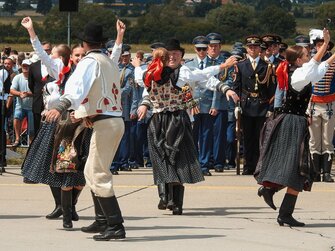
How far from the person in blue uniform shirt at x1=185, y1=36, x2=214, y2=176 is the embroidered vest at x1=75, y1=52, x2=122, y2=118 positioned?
22.7 ft

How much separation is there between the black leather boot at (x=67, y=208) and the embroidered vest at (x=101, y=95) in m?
1.06

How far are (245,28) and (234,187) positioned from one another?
4035cm

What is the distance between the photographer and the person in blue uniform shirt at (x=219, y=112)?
17.3 meters

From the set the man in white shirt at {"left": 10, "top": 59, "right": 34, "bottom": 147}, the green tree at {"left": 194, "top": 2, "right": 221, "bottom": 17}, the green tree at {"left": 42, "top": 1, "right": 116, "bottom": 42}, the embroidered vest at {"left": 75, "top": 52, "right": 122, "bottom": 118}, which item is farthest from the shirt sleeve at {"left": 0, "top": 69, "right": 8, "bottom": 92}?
the green tree at {"left": 194, "top": 2, "right": 221, "bottom": 17}

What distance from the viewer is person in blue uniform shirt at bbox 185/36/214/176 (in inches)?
678

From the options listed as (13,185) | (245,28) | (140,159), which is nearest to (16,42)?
(245,28)

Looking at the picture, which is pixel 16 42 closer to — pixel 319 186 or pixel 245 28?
pixel 245 28

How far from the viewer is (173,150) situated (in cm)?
1250

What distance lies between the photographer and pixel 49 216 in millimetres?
11812

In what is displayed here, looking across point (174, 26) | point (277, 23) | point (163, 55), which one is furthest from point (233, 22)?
point (163, 55)

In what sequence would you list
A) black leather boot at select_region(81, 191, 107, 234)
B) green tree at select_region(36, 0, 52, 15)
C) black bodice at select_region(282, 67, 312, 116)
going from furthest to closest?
→ green tree at select_region(36, 0, 52, 15) → black bodice at select_region(282, 67, 312, 116) → black leather boot at select_region(81, 191, 107, 234)

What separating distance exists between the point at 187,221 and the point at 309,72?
192 cm

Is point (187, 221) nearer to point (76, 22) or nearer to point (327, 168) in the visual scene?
point (327, 168)

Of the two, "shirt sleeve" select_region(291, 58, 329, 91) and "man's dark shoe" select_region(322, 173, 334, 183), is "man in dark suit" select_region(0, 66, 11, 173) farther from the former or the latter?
"shirt sleeve" select_region(291, 58, 329, 91)
